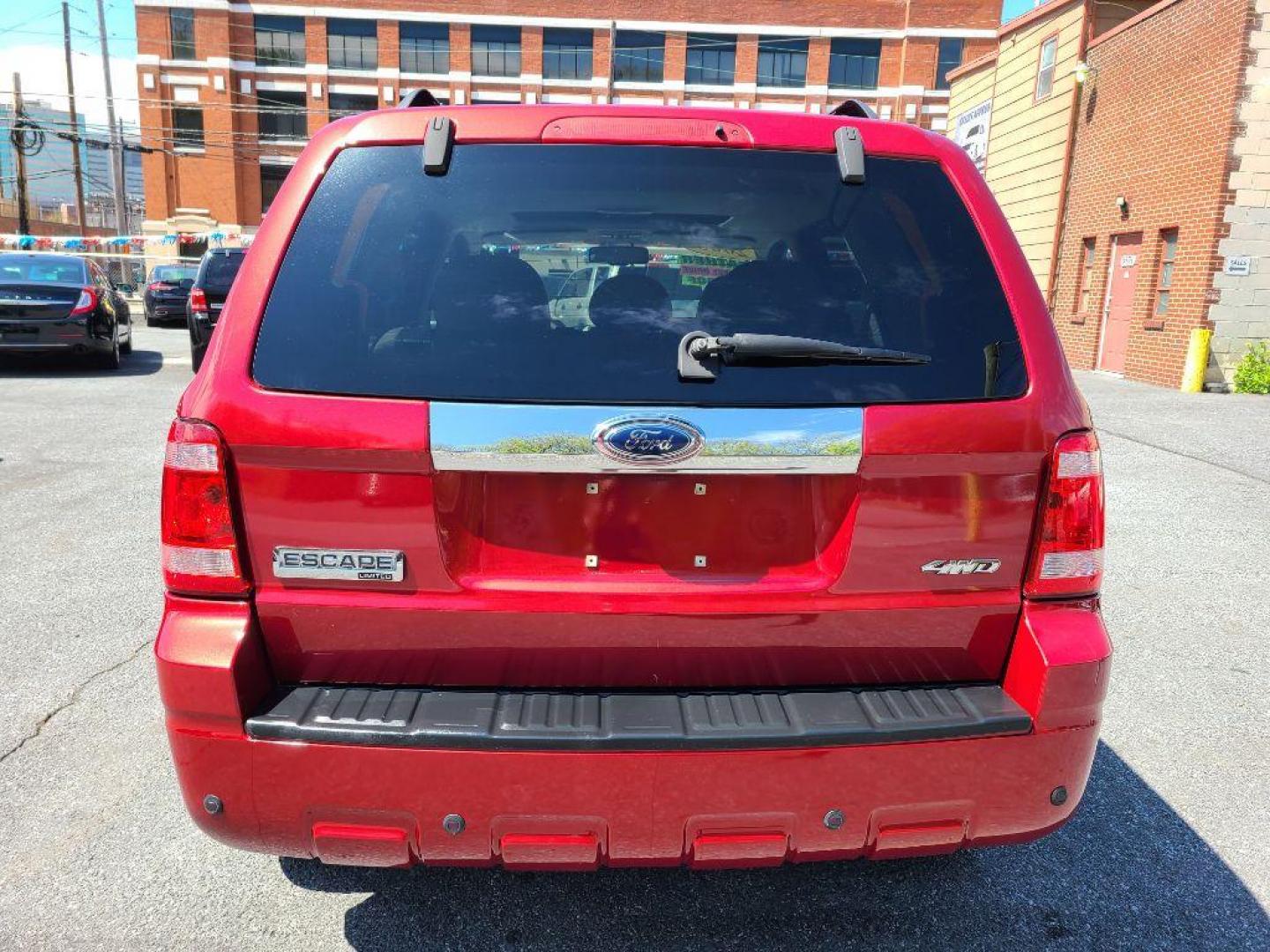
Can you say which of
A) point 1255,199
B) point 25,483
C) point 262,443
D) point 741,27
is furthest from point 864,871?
point 741,27

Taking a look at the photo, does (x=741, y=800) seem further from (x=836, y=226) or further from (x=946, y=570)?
(x=836, y=226)

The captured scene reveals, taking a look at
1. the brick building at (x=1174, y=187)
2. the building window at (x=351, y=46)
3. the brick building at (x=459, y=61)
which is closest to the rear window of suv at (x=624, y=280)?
the brick building at (x=1174, y=187)

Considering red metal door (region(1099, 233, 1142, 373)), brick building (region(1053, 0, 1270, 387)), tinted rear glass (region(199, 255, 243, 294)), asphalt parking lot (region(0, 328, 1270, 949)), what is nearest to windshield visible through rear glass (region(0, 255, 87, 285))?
tinted rear glass (region(199, 255, 243, 294))

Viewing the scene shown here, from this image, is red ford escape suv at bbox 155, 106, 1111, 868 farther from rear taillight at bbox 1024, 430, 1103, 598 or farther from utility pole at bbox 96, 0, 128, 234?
utility pole at bbox 96, 0, 128, 234

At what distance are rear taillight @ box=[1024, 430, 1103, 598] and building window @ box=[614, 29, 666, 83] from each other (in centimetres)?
5841

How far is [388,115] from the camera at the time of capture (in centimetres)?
222

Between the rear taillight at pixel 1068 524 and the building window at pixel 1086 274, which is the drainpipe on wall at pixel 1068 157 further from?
the rear taillight at pixel 1068 524

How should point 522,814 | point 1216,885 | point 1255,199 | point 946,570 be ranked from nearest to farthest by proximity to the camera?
point 522,814 → point 946,570 → point 1216,885 → point 1255,199

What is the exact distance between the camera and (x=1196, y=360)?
14.7 metres

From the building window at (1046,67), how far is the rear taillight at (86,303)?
1797 cm

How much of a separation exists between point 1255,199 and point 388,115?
52.5ft

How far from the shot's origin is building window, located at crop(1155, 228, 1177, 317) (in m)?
15.7

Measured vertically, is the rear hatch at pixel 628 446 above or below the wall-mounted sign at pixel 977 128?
below

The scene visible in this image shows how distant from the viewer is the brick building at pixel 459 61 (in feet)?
177
